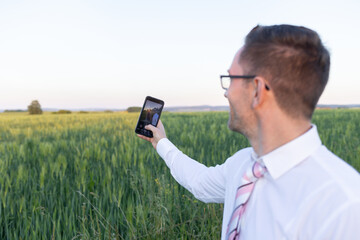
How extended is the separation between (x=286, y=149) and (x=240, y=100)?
23 cm

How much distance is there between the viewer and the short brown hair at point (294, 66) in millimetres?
942

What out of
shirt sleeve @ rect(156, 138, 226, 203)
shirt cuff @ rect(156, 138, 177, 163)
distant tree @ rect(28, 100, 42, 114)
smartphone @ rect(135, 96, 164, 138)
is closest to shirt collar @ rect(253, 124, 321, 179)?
shirt sleeve @ rect(156, 138, 226, 203)

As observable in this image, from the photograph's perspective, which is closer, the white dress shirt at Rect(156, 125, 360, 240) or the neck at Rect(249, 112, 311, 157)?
the white dress shirt at Rect(156, 125, 360, 240)

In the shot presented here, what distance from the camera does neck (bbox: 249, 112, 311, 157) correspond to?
3.13 feet

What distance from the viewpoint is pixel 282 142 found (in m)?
0.96

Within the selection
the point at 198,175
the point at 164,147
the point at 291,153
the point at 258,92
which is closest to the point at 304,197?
the point at 291,153

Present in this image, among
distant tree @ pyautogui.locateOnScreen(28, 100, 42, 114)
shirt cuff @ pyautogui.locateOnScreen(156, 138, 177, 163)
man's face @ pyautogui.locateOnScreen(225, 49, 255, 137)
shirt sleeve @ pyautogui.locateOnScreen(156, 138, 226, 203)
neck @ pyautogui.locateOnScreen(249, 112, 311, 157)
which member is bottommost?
shirt sleeve @ pyautogui.locateOnScreen(156, 138, 226, 203)

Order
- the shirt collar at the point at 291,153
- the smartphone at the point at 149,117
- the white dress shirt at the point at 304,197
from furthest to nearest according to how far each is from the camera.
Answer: the smartphone at the point at 149,117 → the shirt collar at the point at 291,153 → the white dress shirt at the point at 304,197

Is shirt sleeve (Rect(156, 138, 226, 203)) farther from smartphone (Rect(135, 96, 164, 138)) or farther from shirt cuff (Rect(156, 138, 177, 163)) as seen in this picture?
smartphone (Rect(135, 96, 164, 138))

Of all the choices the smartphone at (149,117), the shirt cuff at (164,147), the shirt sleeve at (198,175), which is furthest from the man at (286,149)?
the smartphone at (149,117)

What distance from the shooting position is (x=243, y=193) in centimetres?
102

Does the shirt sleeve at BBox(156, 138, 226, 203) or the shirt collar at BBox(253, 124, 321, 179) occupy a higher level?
the shirt collar at BBox(253, 124, 321, 179)

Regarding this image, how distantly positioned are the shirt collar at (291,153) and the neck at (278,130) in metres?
0.03

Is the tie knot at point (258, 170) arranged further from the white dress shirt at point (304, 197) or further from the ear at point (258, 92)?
the ear at point (258, 92)
